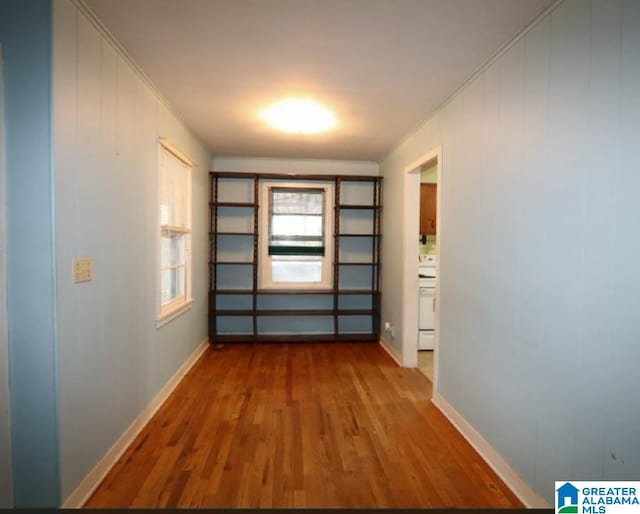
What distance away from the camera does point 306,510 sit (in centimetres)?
169

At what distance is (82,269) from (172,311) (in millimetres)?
1416

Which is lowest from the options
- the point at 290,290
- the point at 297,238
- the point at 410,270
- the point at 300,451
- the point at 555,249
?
the point at 300,451

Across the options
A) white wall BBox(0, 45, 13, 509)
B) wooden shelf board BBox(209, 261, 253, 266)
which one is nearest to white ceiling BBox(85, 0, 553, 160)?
white wall BBox(0, 45, 13, 509)

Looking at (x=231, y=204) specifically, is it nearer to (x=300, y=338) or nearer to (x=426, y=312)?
(x=300, y=338)

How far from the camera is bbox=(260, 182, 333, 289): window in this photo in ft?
15.8

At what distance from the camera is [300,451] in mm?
2193

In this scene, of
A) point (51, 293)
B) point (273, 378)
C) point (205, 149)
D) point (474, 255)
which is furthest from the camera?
point (205, 149)

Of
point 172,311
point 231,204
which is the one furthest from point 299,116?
point 172,311

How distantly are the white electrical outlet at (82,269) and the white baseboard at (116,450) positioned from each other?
41.0 inches

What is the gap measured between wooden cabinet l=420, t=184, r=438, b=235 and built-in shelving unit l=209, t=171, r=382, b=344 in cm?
60

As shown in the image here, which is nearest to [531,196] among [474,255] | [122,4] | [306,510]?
[474,255]

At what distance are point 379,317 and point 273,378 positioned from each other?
1.91m

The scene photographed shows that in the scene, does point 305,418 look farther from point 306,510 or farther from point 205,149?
point 205,149

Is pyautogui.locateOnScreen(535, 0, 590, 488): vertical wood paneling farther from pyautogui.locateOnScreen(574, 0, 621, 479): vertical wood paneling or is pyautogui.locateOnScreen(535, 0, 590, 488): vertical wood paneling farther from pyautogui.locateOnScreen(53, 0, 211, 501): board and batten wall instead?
pyautogui.locateOnScreen(53, 0, 211, 501): board and batten wall
